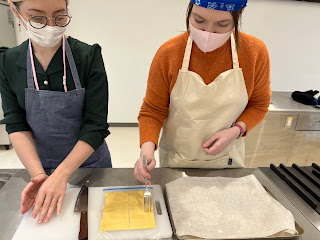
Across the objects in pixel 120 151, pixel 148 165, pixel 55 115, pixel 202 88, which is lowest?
pixel 120 151

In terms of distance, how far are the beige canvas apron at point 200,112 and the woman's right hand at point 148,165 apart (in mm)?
162

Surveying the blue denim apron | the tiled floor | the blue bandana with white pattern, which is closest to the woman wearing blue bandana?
the blue bandana with white pattern

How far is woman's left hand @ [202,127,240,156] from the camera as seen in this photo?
3.09ft

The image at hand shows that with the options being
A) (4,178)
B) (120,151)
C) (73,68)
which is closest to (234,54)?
(73,68)

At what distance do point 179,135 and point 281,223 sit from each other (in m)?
0.48

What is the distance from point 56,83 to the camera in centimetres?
93

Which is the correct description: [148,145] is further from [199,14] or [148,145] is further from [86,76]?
[199,14]

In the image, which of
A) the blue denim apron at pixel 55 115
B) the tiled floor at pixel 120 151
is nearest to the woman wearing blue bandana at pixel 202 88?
the blue denim apron at pixel 55 115

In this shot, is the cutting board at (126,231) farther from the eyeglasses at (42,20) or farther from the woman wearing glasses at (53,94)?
the eyeglasses at (42,20)

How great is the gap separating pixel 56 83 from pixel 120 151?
2.03m

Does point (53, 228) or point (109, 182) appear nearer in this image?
point (53, 228)

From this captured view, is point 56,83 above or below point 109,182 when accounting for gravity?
above

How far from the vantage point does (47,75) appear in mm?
920

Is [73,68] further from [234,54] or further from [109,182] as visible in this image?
[234,54]
